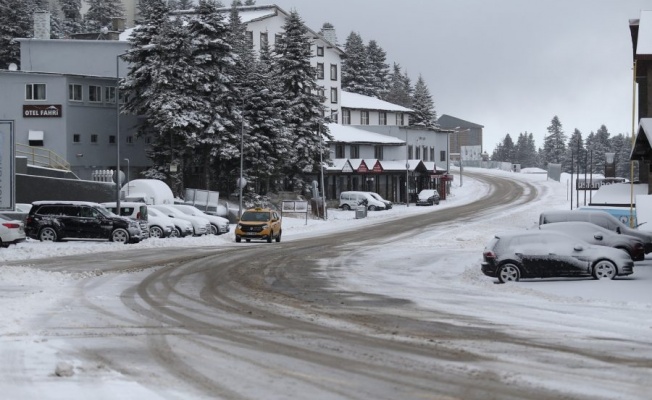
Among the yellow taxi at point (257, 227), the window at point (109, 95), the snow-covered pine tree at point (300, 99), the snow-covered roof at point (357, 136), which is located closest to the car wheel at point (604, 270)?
the yellow taxi at point (257, 227)

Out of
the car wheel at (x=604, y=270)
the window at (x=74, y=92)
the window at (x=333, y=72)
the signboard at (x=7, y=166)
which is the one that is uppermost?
the window at (x=333, y=72)

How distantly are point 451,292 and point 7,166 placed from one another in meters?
20.3

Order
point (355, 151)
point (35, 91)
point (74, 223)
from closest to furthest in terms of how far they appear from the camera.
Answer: point (74, 223) < point (35, 91) < point (355, 151)

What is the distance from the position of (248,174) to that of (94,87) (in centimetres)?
1296

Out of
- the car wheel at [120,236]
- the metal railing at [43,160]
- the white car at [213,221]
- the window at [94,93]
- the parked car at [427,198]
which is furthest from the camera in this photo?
the parked car at [427,198]

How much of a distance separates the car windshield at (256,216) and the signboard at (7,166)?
46.1 ft

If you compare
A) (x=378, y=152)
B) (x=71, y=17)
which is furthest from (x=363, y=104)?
(x=71, y=17)

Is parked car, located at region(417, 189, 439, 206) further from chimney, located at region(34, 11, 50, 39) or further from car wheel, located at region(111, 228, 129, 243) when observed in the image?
car wheel, located at region(111, 228, 129, 243)

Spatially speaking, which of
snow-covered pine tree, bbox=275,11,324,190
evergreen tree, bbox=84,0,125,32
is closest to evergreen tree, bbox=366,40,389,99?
evergreen tree, bbox=84,0,125,32

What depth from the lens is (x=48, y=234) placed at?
133ft

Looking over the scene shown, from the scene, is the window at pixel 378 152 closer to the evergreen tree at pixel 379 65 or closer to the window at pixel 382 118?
the window at pixel 382 118

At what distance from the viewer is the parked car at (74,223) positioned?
133 feet

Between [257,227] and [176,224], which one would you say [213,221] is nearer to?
[176,224]

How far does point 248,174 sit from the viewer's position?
7075 centimetres
